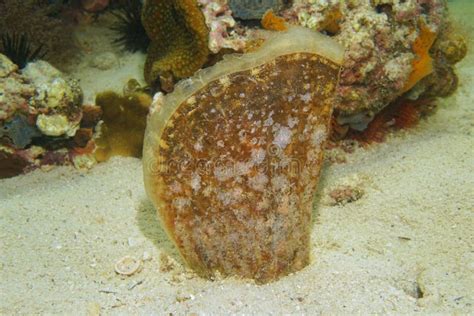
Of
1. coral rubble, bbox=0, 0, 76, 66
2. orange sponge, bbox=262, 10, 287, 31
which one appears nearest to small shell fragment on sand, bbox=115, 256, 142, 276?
orange sponge, bbox=262, 10, 287, 31

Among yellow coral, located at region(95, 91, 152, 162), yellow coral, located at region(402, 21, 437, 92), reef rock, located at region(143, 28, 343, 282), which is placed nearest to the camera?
reef rock, located at region(143, 28, 343, 282)

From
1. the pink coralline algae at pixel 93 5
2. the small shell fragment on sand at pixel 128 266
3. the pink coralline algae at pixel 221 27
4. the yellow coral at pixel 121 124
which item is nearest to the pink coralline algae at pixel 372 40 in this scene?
the pink coralline algae at pixel 221 27

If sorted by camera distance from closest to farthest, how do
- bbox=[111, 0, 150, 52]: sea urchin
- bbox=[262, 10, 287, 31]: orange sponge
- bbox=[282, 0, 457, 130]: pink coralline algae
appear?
bbox=[262, 10, 287, 31]: orange sponge → bbox=[282, 0, 457, 130]: pink coralline algae → bbox=[111, 0, 150, 52]: sea urchin

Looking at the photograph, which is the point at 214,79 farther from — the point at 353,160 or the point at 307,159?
the point at 353,160

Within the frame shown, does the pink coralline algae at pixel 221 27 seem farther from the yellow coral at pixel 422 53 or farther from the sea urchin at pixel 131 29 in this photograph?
the sea urchin at pixel 131 29

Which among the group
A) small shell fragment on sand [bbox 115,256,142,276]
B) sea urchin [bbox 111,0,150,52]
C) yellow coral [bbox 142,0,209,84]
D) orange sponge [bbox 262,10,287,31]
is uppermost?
orange sponge [bbox 262,10,287,31]

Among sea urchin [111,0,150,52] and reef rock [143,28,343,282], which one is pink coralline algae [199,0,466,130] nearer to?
reef rock [143,28,343,282]
